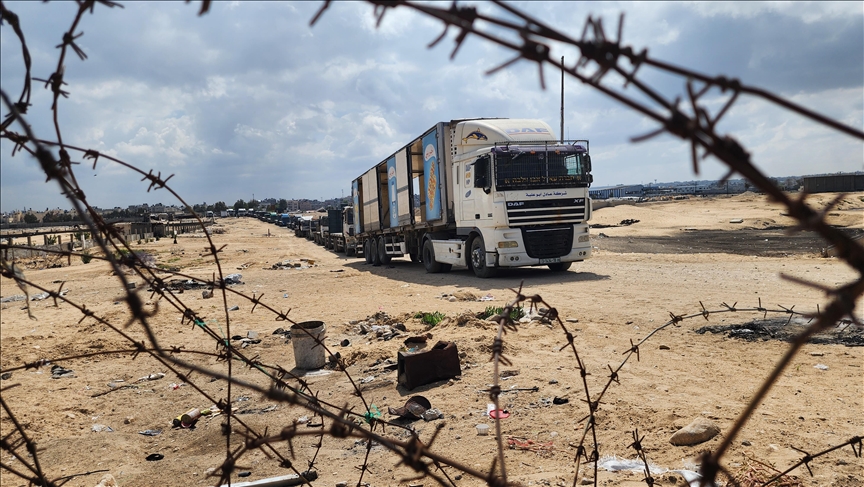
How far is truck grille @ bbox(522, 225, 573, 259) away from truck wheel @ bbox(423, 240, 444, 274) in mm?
3809

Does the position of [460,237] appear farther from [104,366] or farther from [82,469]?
[82,469]

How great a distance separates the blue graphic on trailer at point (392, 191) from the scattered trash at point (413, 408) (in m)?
13.7

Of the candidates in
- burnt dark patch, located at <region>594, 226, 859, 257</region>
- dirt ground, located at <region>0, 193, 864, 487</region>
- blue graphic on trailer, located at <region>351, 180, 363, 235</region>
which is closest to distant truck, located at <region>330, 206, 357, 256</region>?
blue graphic on trailer, located at <region>351, 180, 363, 235</region>

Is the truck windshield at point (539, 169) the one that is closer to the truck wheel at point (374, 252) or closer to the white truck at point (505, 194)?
the white truck at point (505, 194)

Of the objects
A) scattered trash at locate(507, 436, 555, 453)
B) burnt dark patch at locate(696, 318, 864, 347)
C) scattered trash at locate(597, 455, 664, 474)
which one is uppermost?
burnt dark patch at locate(696, 318, 864, 347)

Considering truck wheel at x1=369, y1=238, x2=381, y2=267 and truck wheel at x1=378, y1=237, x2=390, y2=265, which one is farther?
truck wheel at x1=369, y1=238, x2=381, y2=267

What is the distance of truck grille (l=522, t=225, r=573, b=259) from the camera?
12.7 meters

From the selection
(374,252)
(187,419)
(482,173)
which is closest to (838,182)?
(374,252)

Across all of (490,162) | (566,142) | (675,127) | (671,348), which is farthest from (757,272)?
(675,127)

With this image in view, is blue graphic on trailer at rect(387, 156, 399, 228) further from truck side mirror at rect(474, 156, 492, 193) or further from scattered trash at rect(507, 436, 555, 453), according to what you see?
scattered trash at rect(507, 436, 555, 453)

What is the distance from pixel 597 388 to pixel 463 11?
4.42 meters

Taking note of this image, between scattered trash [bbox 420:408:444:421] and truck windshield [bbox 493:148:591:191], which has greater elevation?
truck windshield [bbox 493:148:591:191]

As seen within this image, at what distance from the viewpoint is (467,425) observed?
14.4ft

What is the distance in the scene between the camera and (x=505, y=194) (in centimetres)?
1231
